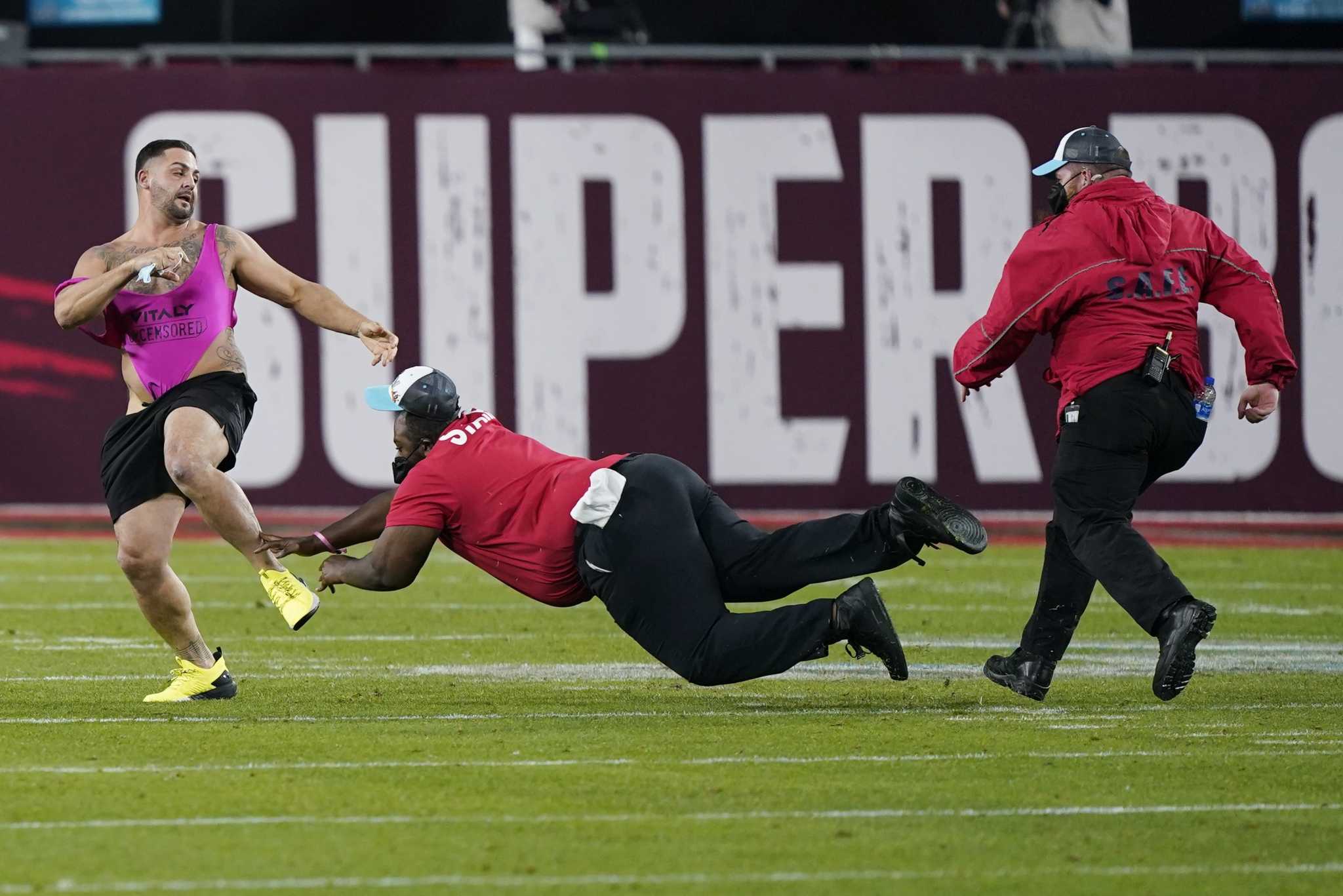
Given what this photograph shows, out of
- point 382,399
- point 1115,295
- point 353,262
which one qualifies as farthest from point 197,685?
point 353,262

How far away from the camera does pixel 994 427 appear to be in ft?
53.5

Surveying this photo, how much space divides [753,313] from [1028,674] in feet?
28.3

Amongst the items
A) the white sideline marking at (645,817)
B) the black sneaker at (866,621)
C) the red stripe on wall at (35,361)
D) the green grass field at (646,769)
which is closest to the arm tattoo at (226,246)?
the green grass field at (646,769)

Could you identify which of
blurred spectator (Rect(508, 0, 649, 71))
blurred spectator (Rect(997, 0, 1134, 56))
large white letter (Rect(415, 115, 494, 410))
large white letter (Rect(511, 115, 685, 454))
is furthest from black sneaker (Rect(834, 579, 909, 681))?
blurred spectator (Rect(997, 0, 1134, 56))

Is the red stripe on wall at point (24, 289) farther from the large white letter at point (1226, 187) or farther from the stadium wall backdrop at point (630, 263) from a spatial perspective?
the large white letter at point (1226, 187)

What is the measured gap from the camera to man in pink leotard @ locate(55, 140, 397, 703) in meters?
7.69

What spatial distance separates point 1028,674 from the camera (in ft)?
25.9

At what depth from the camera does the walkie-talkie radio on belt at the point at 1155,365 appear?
754 cm

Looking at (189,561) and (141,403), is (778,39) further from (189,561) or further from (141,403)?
(141,403)

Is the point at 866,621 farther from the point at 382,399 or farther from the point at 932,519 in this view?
the point at 382,399

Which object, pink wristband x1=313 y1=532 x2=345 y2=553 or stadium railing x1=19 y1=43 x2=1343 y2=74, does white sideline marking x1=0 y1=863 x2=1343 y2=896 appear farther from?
stadium railing x1=19 y1=43 x2=1343 y2=74

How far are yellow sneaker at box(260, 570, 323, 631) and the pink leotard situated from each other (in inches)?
34.2

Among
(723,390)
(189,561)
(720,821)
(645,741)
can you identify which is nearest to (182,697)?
(645,741)

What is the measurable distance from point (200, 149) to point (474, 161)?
6.97 feet
